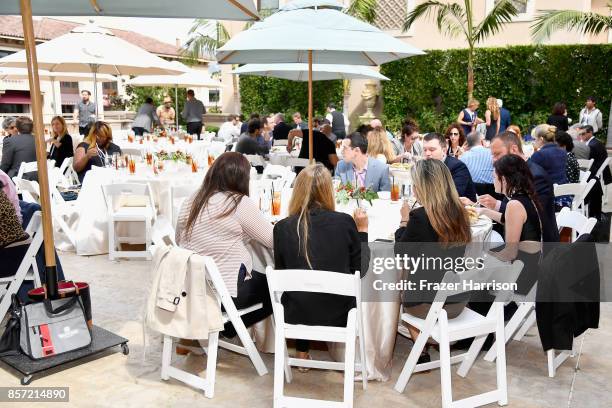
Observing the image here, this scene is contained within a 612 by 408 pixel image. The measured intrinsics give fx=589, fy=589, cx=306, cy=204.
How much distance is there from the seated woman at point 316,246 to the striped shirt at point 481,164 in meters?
3.38

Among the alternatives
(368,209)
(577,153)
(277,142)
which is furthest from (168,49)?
(368,209)

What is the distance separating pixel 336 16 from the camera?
15.7 ft

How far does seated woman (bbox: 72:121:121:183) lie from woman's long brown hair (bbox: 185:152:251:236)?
395cm

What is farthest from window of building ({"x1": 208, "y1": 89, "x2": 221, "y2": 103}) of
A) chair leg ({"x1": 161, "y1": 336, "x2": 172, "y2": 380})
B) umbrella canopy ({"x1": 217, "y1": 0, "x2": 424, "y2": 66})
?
chair leg ({"x1": 161, "y1": 336, "x2": 172, "y2": 380})

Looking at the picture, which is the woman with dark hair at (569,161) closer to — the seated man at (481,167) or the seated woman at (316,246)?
the seated man at (481,167)

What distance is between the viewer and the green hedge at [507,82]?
1479 centimetres

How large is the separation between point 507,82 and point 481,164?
34.7 feet

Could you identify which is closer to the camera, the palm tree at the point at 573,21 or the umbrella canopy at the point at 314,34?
the umbrella canopy at the point at 314,34

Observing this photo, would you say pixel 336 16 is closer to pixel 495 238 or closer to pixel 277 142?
pixel 495 238

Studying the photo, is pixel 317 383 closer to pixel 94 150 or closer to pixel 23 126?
pixel 94 150

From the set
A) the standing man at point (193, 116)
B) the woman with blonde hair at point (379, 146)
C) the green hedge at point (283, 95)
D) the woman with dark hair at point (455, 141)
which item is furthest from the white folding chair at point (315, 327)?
the green hedge at point (283, 95)

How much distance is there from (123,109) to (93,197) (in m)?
25.7

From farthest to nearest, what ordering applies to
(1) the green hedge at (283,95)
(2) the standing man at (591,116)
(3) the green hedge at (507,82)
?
1. (1) the green hedge at (283,95)
2. (3) the green hedge at (507,82)
3. (2) the standing man at (591,116)

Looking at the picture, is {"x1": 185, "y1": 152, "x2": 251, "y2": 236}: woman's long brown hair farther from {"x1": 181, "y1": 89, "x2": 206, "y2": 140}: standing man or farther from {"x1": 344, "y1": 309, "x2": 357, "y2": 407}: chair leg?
{"x1": 181, "y1": 89, "x2": 206, "y2": 140}: standing man
